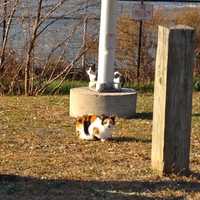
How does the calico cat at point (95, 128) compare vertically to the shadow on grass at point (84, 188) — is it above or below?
above

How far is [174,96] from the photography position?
667 cm

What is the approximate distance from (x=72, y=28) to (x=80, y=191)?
8116 millimetres

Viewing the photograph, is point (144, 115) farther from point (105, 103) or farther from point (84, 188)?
point (84, 188)

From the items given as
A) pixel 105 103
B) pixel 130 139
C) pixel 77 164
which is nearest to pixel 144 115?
pixel 105 103

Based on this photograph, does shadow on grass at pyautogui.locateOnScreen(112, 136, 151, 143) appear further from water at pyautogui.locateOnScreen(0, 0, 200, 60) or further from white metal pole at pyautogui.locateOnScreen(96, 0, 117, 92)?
water at pyautogui.locateOnScreen(0, 0, 200, 60)

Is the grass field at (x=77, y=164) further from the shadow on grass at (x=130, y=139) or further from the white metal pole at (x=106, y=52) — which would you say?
the white metal pole at (x=106, y=52)

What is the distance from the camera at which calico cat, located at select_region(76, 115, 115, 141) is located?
8422mm

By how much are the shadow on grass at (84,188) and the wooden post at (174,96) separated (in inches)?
9.7

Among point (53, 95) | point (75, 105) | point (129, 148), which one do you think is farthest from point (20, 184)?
point (53, 95)

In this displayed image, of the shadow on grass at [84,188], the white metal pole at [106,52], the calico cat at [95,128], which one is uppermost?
the white metal pole at [106,52]

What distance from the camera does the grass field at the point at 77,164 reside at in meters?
6.36

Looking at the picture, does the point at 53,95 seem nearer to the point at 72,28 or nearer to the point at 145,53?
the point at 72,28

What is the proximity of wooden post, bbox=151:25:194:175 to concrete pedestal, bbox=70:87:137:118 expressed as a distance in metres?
3.12

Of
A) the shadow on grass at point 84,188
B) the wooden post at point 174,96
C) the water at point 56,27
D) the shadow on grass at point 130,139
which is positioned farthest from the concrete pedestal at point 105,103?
the water at point 56,27
